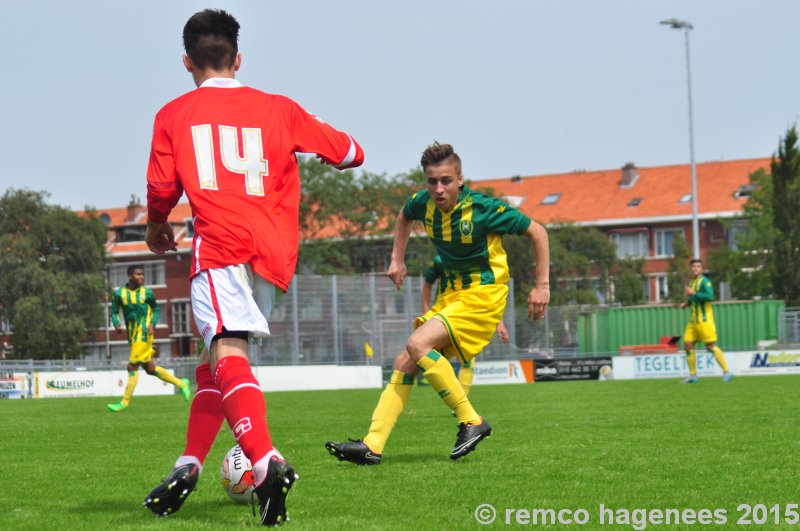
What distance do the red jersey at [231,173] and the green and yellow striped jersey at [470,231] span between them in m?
2.94

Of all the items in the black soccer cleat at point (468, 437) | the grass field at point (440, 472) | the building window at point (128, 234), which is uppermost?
the building window at point (128, 234)

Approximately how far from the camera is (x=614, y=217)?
7769 cm

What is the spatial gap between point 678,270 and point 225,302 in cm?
6594

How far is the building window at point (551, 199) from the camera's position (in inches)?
3278

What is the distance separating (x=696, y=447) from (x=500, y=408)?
7866 millimetres

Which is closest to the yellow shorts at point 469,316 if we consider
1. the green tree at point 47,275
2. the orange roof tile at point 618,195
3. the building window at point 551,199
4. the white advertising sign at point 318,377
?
the white advertising sign at point 318,377

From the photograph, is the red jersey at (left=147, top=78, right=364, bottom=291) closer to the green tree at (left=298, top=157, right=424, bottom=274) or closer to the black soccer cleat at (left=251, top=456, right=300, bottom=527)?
the black soccer cleat at (left=251, top=456, right=300, bottom=527)

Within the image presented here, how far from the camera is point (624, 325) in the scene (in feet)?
158

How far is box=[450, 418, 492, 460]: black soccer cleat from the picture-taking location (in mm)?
7930

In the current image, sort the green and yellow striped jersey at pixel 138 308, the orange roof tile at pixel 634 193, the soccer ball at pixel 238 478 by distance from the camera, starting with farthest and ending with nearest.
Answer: the orange roof tile at pixel 634 193
the green and yellow striped jersey at pixel 138 308
the soccer ball at pixel 238 478

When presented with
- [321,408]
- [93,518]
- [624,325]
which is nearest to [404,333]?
[624,325]

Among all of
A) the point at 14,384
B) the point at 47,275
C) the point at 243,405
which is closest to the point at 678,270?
the point at 47,275

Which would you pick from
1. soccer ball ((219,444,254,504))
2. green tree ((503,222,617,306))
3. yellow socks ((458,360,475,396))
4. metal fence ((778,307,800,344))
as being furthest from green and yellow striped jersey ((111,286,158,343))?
green tree ((503,222,617,306))

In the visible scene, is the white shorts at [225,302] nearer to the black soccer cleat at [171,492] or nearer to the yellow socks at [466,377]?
the black soccer cleat at [171,492]
